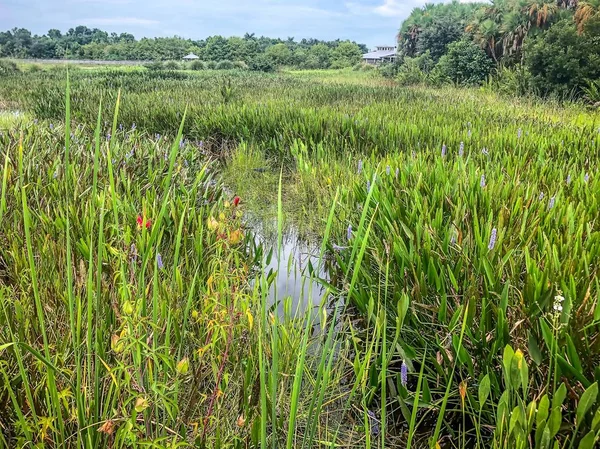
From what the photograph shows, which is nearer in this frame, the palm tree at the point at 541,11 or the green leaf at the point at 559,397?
the green leaf at the point at 559,397

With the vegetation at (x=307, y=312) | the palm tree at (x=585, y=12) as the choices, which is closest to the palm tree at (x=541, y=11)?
the palm tree at (x=585, y=12)

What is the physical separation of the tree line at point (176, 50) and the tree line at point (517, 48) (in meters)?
21.0

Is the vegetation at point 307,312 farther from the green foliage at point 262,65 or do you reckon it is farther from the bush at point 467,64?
the green foliage at point 262,65

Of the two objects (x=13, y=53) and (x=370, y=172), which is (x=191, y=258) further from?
(x=13, y=53)

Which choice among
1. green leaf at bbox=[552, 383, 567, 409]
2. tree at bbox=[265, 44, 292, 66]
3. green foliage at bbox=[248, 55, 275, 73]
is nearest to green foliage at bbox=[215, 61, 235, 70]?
green foliage at bbox=[248, 55, 275, 73]

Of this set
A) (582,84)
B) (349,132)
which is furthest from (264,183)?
(582,84)

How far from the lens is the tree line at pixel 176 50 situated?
51031mm

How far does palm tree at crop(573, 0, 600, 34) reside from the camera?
11844 mm

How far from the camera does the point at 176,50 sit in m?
69.1

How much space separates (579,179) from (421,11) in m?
40.6

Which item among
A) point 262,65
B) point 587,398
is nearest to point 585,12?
point 587,398

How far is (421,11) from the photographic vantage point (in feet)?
127

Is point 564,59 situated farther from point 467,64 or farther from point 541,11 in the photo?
point 467,64

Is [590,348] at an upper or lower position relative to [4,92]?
lower
